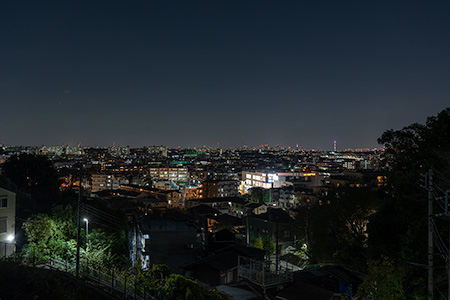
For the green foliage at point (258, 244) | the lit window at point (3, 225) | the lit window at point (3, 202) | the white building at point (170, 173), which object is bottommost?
the green foliage at point (258, 244)

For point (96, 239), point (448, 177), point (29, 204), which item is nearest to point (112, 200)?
point (29, 204)

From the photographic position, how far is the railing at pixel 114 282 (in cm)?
796

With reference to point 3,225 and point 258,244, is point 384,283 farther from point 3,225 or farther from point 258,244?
point 258,244

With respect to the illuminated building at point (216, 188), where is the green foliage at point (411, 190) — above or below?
above

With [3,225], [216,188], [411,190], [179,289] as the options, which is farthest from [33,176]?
[216,188]

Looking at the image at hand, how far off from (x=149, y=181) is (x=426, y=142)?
6585 cm

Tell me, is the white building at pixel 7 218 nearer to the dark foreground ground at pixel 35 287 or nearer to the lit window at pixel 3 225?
the lit window at pixel 3 225

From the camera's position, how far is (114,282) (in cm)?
916

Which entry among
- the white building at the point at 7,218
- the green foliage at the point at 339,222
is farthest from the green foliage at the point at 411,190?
the white building at the point at 7,218

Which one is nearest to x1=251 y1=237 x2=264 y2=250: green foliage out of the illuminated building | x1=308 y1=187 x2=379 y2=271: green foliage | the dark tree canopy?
x1=308 y1=187 x2=379 y2=271: green foliage

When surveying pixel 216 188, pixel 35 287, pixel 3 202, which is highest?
pixel 3 202

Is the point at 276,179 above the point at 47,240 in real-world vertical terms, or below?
below

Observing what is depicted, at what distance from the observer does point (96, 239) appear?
1497 cm

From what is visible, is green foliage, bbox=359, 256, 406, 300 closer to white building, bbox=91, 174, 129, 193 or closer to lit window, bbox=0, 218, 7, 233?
lit window, bbox=0, 218, 7, 233
